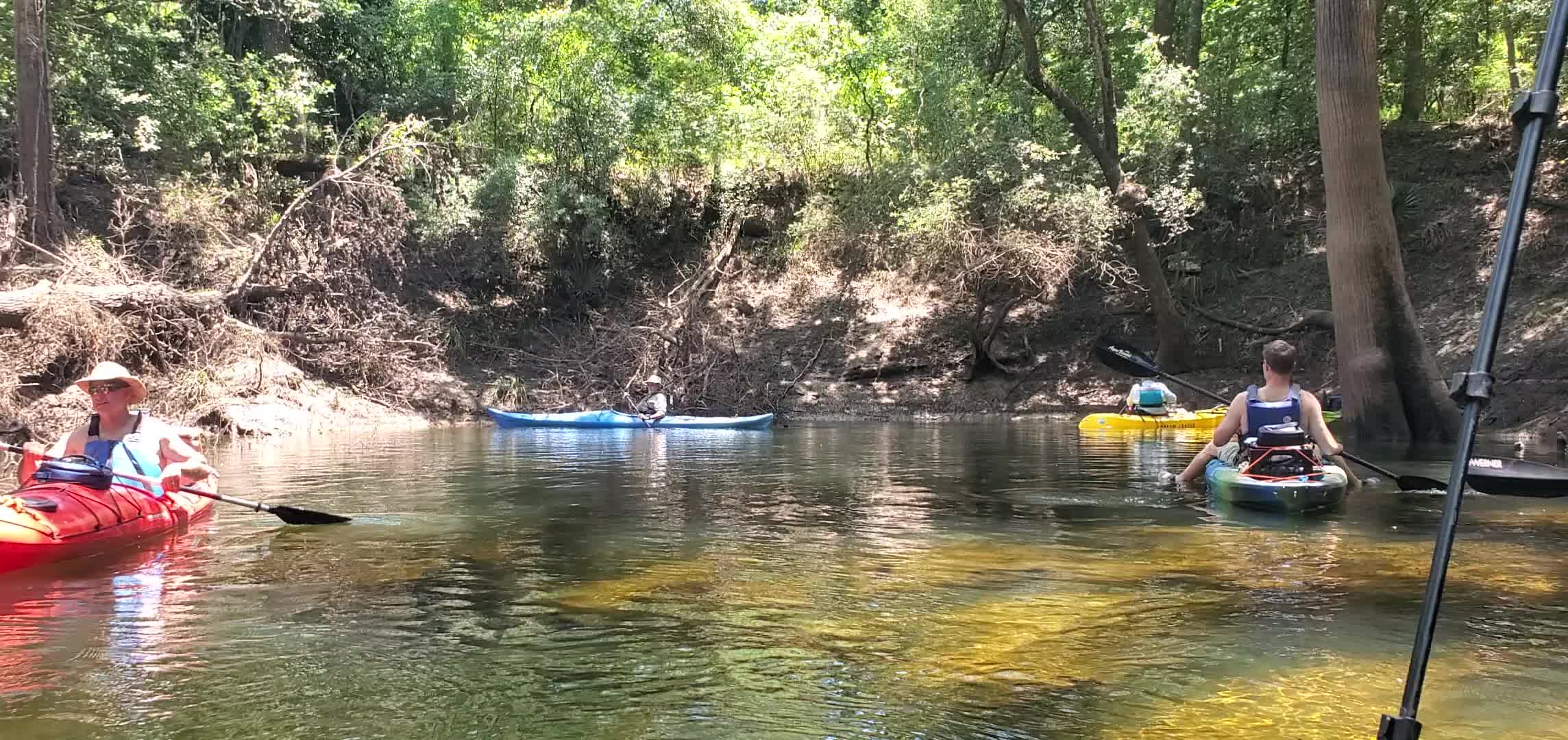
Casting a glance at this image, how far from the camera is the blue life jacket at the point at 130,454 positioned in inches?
257

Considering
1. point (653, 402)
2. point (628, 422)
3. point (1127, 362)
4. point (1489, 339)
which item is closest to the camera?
point (1489, 339)

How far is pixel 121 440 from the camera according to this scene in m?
6.65

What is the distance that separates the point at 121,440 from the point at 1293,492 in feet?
25.6

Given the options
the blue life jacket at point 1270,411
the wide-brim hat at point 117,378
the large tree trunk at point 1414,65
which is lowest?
the blue life jacket at point 1270,411

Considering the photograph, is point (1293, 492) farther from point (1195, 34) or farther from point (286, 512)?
point (1195, 34)

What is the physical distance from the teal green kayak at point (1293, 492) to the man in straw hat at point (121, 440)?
7307 millimetres

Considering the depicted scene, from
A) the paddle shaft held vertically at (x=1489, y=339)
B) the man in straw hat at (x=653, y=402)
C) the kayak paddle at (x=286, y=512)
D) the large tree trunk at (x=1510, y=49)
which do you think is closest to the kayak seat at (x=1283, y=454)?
the paddle shaft held vertically at (x=1489, y=339)

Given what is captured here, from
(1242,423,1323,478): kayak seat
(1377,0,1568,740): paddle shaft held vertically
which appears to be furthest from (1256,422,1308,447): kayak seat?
(1377,0,1568,740): paddle shaft held vertically

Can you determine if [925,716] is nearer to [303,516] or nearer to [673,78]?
[303,516]

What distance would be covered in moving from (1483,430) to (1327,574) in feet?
31.5

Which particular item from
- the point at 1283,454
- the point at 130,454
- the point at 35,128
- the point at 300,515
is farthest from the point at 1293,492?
the point at 35,128

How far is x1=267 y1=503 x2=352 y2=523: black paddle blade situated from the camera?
6992 mm

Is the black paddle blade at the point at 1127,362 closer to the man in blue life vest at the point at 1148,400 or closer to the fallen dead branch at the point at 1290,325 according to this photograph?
the man in blue life vest at the point at 1148,400

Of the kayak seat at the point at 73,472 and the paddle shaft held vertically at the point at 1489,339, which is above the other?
the paddle shaft held vertically at the point at 1489,339
